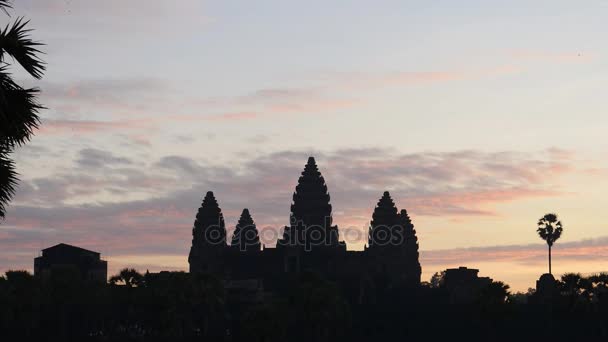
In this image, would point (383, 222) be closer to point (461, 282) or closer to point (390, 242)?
point (390, 242)

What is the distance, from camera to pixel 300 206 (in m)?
171

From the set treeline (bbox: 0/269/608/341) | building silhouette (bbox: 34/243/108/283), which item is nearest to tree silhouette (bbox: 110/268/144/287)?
treeline (bbox: 0/269/608/341)

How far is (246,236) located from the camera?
18438 centimetres

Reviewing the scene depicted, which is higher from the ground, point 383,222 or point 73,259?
point 383,222

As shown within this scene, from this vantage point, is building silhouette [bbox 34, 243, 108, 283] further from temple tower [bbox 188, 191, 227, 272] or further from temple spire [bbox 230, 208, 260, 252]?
temple spire [bbox 230, 208, 260, 252]

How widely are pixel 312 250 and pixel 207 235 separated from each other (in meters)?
25.4

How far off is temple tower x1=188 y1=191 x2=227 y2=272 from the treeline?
52619 mm

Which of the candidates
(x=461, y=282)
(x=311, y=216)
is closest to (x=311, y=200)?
(x=311, y=216)

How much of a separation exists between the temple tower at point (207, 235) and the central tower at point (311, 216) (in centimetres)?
1407

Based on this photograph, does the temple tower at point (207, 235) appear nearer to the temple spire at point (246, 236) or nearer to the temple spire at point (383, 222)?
the temple spire at point (246, 236)

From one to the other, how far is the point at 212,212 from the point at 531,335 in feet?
254

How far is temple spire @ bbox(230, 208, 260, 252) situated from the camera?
7244 inches

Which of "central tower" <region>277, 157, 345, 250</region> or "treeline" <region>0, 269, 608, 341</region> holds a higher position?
"central tower" <region>277, 157, 345, 250</region>

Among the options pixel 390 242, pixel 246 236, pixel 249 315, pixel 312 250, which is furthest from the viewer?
pixel 246 236
